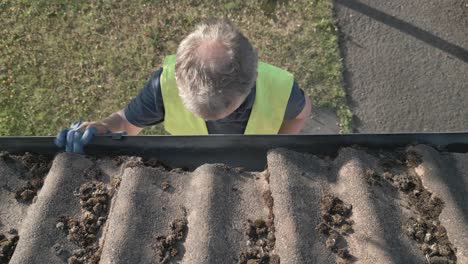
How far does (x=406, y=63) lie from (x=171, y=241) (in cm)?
393

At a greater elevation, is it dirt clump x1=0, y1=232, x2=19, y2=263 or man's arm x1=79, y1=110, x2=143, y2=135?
man's arm x1=79, y1=110, x2=143, y2=135

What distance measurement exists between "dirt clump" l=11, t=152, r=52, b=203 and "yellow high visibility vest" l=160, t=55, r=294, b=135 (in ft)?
2.48

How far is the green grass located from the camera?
16.0 feet

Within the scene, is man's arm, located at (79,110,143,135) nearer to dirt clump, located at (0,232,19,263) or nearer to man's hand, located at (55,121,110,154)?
man's hand, located at (55,121,110,154)

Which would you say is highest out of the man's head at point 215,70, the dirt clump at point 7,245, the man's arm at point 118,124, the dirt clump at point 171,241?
the man's arm at point 118,124

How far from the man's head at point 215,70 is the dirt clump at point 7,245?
0.90 meters

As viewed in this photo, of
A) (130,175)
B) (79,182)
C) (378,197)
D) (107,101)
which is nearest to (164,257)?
(130,175)

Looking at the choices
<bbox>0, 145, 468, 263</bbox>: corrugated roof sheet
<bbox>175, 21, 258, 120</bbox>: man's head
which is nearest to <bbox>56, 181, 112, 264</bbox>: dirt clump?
<bbox>0, 145, 468, 263</bbox>: corrugated roof sheet

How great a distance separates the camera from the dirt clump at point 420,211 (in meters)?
1.90

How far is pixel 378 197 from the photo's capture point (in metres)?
2.05

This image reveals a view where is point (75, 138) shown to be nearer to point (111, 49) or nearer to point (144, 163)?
point (144, 163)

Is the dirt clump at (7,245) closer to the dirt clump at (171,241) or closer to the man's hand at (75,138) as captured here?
the man's hand at (75,138)

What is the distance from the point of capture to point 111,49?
17.0 feet

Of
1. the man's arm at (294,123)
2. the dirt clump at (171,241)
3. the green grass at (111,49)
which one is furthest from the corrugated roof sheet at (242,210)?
the green grass at (111,49)
